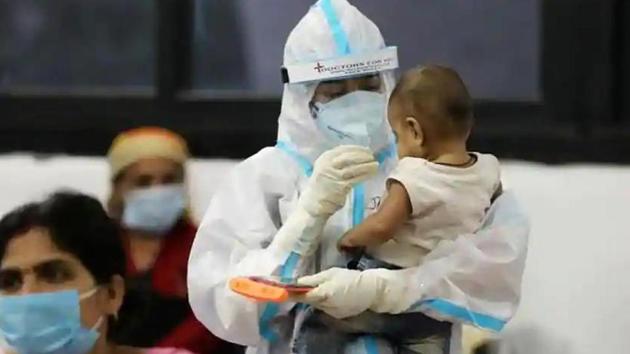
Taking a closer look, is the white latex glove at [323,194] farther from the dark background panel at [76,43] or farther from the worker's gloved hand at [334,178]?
the dark background panel at [76,43]

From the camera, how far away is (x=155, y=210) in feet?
8.10

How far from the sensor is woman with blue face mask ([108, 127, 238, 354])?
2.32 m

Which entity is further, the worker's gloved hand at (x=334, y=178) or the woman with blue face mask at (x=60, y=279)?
the woman with blue face mask at (x=60, y=279)

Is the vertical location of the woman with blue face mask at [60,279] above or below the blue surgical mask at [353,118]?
below

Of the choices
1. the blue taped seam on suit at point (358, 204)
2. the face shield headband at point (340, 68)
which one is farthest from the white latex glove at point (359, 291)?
the face shield headband at point (340, 68)

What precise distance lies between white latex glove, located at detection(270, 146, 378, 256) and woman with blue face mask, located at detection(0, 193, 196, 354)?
38 centimetres

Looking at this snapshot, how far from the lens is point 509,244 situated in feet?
5.94

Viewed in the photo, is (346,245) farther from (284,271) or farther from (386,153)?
(386,153)

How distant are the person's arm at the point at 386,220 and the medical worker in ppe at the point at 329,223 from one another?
1.7 inches

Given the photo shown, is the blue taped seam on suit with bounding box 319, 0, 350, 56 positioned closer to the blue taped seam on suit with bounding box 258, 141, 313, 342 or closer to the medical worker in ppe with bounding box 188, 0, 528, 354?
the medical worker in ppe with bounding box 188, 0, 528, 354

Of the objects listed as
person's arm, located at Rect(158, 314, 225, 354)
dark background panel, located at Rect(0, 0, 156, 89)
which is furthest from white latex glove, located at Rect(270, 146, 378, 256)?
dark background panel, located at Rect(0, 0, 156, 89)

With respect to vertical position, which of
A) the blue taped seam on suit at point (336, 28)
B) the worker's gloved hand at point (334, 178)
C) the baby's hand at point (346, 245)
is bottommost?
the baby's hand at point (346, 245)

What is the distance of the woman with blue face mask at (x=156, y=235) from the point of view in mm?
2316

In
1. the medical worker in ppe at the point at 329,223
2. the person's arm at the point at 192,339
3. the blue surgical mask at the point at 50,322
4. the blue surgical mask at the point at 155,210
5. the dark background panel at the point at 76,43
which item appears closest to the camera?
the medical worker in ppe at the point at 329,223
